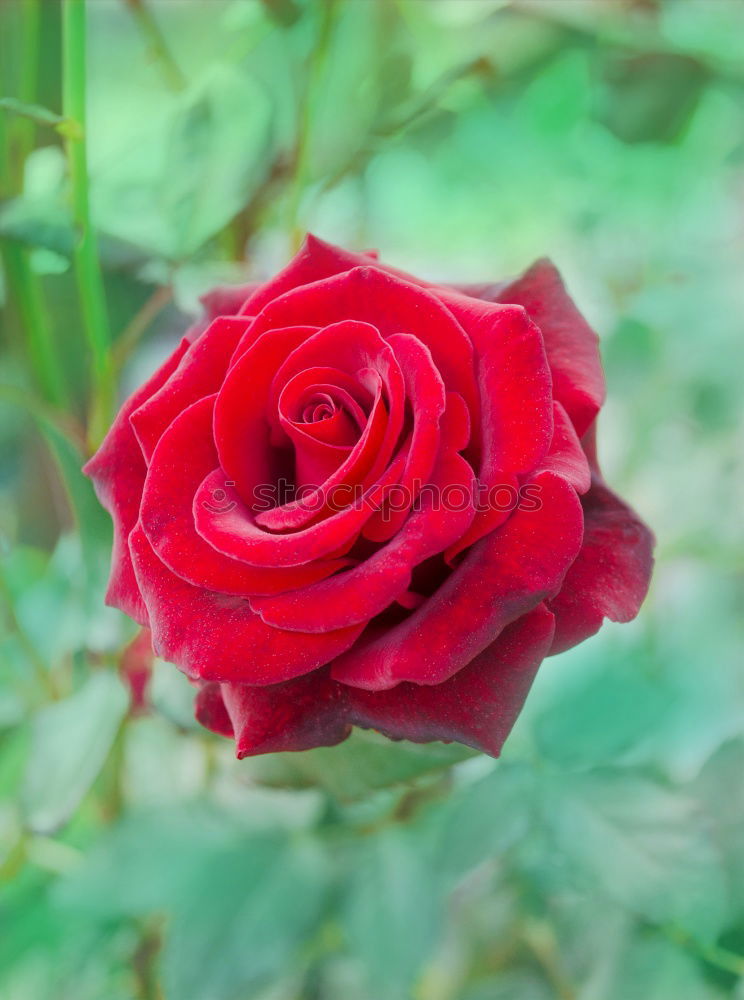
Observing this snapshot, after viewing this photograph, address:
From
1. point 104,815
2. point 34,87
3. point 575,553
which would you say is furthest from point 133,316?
point 575,553

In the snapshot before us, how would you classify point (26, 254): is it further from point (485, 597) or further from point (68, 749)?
point (485, 597)

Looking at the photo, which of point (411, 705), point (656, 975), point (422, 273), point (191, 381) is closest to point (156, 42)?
point (422, 273)

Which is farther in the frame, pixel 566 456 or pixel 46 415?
pixel 46 415

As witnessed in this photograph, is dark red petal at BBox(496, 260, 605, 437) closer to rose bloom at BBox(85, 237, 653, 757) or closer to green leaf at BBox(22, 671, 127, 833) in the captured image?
rose bloom at BBox(85, 237, 653, 757)

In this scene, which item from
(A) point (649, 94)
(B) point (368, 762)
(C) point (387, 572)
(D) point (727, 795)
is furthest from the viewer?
(A) point (649, 94)

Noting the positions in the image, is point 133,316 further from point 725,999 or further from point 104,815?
point 725,999

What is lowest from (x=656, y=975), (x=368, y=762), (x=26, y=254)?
(x=656, y=975)

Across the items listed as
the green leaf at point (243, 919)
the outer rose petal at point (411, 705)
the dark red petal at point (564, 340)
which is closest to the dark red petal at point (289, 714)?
the outer rose petal at point (411, 705)

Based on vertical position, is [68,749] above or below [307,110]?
below
